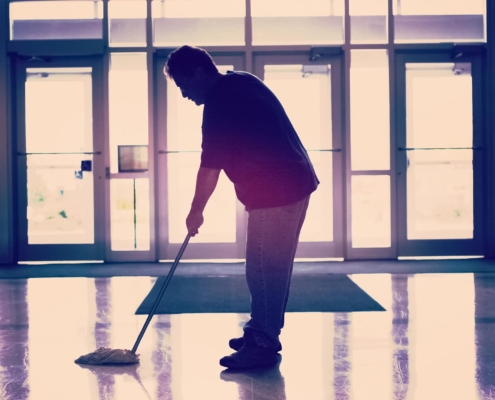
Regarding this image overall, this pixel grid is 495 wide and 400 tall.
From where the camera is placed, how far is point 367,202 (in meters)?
6.41

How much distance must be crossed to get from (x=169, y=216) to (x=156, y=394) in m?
4.14

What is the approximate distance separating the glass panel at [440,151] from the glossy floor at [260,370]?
2006 mm

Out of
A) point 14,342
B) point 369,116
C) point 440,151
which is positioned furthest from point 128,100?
point 14,342

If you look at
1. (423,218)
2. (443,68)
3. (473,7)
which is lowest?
(423,218)

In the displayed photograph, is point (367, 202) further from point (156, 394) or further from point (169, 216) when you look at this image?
point (156, 394)

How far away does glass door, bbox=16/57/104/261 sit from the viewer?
250 inches

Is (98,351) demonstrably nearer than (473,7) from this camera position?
Answer: Yes

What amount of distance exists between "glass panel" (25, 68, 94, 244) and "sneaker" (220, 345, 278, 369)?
4035 millimetres

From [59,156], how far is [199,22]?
1969 mm

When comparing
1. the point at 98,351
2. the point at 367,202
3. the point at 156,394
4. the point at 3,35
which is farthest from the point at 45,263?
the point at 156,394

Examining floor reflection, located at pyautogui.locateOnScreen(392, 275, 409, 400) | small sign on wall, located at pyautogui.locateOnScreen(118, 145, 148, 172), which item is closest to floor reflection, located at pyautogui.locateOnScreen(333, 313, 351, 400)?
floor reflection, located at pyautogui.locateOnScreen(392, 275, 409, 400)

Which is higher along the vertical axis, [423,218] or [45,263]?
[423,218]

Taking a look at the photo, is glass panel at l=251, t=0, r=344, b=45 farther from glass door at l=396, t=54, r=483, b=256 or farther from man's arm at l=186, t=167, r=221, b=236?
man's arm at l=186, t=167, r=221, b=236

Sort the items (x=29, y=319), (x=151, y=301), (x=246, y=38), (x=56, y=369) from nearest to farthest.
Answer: (x=56, y=369), (x=29, y=319), (x=151, y=301), (x=246, y=38)
